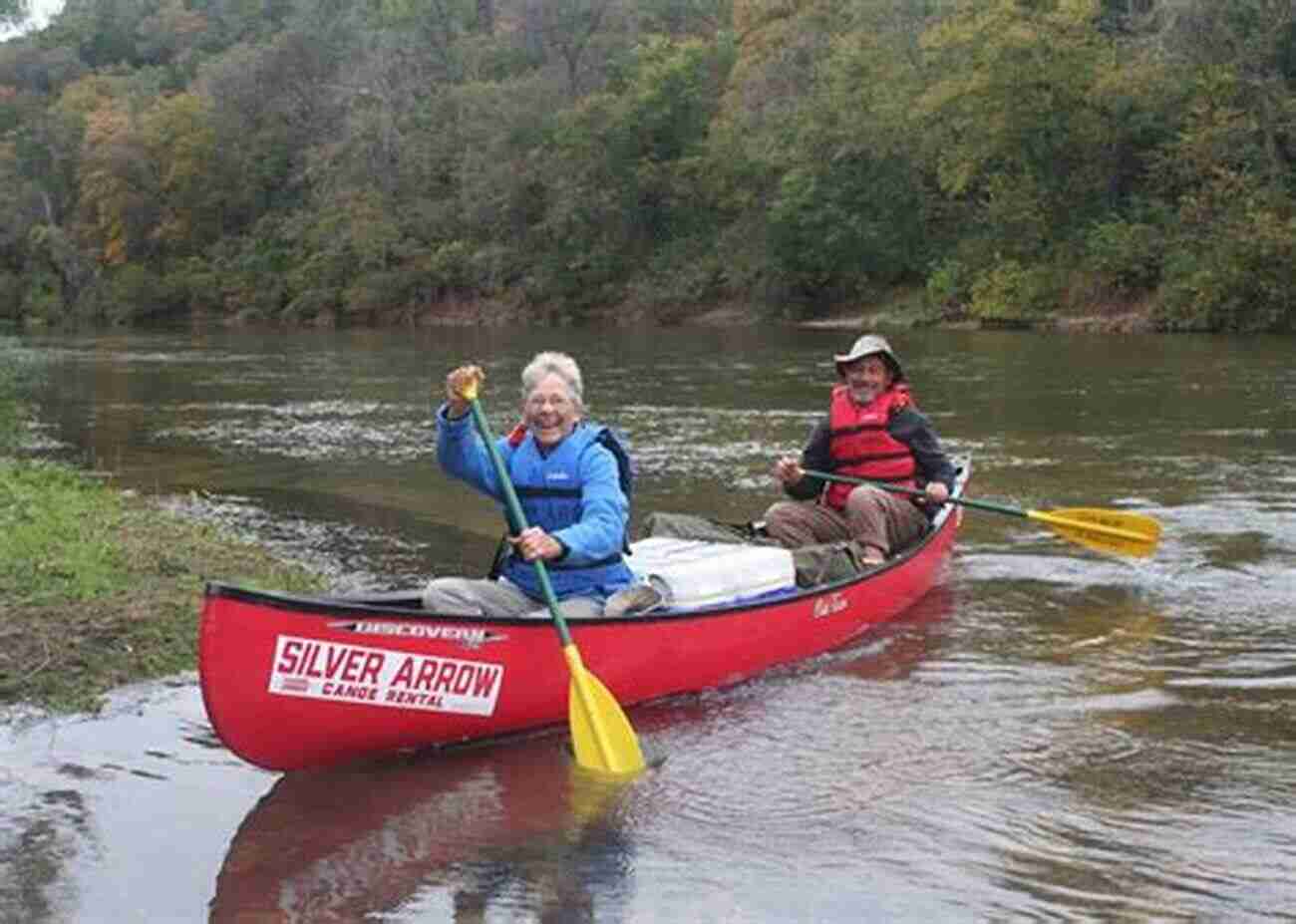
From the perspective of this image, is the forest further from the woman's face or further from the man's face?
the woman's face

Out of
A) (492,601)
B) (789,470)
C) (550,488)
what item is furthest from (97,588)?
(789,470)

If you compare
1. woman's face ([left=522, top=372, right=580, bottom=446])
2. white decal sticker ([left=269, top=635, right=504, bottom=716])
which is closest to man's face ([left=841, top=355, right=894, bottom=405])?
woman's face ([left=522, top=372, right=580, bottom=446])

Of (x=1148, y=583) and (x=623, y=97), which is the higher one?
(x=623, y=97)

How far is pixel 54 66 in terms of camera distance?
94.9 m

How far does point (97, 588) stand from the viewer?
7.75m

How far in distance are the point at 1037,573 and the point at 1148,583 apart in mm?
672

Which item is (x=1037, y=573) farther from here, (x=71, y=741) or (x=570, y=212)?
(x=570, y=212)

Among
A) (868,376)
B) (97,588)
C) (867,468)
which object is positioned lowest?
(97,588)

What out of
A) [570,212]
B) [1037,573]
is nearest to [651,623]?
[1037,573]

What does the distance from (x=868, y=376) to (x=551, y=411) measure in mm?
3033

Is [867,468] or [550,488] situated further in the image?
[867,468]

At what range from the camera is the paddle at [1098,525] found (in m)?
9.06

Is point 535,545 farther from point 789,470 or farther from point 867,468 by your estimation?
point 867,468

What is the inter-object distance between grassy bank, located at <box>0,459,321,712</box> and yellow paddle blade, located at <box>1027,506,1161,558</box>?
A: 4160mm
